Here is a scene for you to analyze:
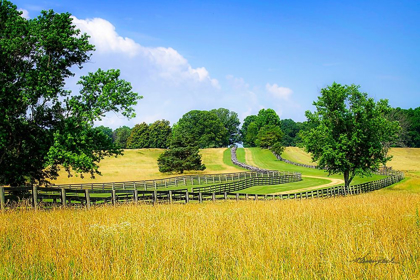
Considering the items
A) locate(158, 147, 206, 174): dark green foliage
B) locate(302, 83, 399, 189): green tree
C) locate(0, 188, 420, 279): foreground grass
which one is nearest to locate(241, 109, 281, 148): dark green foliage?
locate(158, 147, 206, 174): dark green foliage

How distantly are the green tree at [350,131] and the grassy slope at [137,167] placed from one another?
133 ft

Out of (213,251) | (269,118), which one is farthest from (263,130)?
(213,251)

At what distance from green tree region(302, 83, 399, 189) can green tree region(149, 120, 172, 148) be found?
93.4 m

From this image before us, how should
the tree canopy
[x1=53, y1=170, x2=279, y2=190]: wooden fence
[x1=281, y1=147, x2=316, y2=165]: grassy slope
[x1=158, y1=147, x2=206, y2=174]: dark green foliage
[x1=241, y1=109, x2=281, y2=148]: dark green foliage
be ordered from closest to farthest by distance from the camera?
[x1=53, y1=170, x2=279, y2=190]: wooden fence < [x1=158, y1=147, x2=206, y2=174]: dark green foliage < [x1=281, y1=147, x2=316, y2=165]: grassy slope < the tree canopy < [x1=241, y1=109, x2=281, y2=148]: dark green foliage

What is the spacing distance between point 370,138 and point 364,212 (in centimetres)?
3033

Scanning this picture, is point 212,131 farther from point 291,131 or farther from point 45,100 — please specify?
point 45,100

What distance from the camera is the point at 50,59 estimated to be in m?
21.9

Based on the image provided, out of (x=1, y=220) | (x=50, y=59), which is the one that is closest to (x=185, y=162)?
(x=50, y=59)

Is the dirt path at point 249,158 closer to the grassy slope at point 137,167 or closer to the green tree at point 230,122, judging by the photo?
the grassy slope at point 137,167

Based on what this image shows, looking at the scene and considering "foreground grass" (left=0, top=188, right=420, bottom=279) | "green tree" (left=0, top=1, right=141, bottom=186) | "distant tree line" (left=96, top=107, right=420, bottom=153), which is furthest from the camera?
"distant tree line" (left=96, top=107, right=420, bottom=153)

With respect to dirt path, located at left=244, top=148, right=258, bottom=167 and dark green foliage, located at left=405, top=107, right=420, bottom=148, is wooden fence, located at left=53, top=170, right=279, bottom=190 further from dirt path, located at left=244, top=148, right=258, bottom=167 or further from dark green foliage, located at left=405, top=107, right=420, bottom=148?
dark green foliage, located at left=405, top=107, right=420, bottom=148

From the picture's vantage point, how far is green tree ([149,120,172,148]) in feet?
421

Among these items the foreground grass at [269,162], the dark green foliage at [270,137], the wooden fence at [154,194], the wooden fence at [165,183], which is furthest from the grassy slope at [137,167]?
the wooden fence at [154,194]

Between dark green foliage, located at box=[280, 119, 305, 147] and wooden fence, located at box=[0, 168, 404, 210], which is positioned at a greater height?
dark green foliage, located at box=[280, 119, 305, 147]
